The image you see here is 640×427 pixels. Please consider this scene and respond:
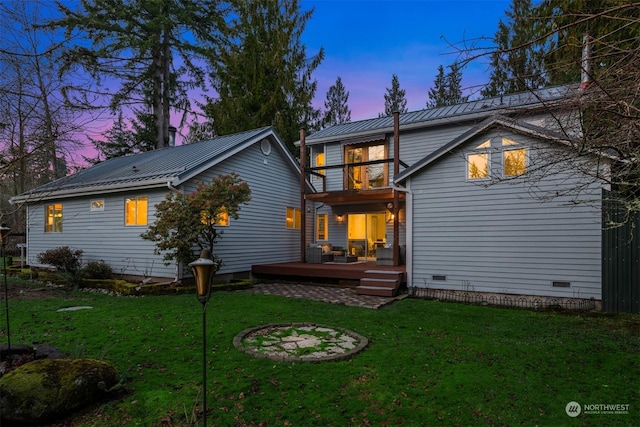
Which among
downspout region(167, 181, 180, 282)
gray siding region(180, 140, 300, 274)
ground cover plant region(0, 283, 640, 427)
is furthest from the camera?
gray siding region(180, 140, 300, 274)

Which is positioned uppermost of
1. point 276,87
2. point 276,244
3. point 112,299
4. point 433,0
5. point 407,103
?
point 407,103

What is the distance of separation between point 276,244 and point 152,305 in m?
6.46

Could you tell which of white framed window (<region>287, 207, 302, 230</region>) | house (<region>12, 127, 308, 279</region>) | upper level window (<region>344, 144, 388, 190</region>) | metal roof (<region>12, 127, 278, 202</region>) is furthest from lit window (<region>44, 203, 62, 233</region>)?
upper level window (<region>344, 144, 388, 190</region>)

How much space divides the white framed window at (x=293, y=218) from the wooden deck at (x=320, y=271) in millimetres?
2667

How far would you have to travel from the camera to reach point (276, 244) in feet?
46.6

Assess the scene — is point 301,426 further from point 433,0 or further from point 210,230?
point 210,230

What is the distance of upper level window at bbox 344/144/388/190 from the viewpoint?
1440cm

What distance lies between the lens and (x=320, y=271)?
11.6 m

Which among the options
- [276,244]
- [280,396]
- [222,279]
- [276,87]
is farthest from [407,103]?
[280,396]

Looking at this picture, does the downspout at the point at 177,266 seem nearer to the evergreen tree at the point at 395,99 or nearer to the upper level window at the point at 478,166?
the upper level window at the point at 478,166

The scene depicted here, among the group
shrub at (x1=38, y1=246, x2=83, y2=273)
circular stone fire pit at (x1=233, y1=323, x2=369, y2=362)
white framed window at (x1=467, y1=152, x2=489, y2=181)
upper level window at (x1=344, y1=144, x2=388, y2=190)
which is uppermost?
upper level window at (x1=344, y1=144, x2=388, y2=190)

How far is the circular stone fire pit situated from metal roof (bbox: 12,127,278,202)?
19.6ft

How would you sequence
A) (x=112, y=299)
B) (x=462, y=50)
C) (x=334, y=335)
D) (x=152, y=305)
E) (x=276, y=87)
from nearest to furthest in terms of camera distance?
(x=462, y=50), (x=334, y=335), (x=152, y=305), (x=112, y=299), (x=276, y=87)

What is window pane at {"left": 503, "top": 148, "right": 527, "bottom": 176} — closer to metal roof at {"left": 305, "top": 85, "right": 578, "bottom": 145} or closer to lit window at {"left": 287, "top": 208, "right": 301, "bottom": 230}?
metal roof at {"left": 305, "top": 85, "right": 578, "bottom": 145}
